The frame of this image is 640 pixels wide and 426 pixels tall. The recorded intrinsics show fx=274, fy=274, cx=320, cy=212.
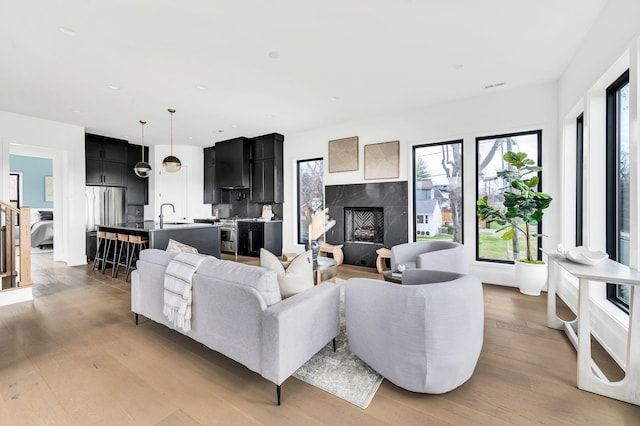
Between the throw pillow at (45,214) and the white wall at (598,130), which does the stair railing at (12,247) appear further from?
the white wall at (598,130)

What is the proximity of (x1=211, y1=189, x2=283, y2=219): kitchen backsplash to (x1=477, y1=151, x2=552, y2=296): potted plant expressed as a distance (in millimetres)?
4724

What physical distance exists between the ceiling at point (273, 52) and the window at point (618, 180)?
77cm

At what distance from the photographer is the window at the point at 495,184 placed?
4.09 metres

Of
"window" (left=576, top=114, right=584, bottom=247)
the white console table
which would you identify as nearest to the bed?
the white console table

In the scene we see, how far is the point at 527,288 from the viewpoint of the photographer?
3.62 m

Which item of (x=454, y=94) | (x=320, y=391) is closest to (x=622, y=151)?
(x=454, y=94)

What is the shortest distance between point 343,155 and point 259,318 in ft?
14.1

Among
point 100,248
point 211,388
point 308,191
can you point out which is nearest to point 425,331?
point 211,388

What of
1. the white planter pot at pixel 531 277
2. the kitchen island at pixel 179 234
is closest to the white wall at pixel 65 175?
the kitchen island at pixel 179 234

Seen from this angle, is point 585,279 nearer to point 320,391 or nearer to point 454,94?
point 320,391

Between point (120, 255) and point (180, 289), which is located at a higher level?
point (180, 289)

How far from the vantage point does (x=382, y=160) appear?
16.7 ft

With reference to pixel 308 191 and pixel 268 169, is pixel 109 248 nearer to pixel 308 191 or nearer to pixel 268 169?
pixel 268 169

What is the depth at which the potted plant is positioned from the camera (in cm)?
338
